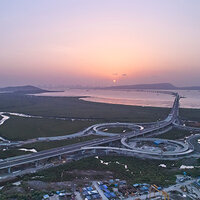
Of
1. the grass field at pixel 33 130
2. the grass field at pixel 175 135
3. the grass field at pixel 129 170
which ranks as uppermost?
the grass field at pixel 129 170

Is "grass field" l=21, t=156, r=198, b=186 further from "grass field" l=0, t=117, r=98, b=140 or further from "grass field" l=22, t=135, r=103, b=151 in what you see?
"grass field" l=0, t=117, r=98, b=140

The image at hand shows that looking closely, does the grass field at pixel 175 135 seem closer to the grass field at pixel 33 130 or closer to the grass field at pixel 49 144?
the grass field at pixel 49 144

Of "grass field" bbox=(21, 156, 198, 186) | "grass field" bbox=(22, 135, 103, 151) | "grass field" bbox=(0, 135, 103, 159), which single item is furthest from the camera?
"grass field" bbox=(22, 135, 103, 151)

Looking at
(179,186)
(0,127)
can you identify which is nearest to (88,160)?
(179,186)

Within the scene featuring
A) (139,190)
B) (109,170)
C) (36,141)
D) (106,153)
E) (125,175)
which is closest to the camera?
(139,190)

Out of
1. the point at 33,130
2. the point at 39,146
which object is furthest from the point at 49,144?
the point at 33,130

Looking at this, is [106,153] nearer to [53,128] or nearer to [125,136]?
[125,136]

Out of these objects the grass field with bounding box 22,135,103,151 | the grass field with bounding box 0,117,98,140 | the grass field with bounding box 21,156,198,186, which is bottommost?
the grass field with bounding box 0,117,98,140

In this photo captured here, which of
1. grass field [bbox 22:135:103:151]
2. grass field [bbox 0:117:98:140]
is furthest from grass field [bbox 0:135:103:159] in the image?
grass field [bbox 0:117:98:140]

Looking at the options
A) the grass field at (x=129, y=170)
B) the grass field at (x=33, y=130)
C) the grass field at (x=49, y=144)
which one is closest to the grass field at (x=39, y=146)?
the grass field at (x=49, y=144)

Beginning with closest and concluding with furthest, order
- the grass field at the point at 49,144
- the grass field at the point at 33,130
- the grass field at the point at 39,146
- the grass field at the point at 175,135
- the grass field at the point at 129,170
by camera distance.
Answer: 1. the grass field at the point at 129,170
2. the grass field at the point at 39,146
3. the grass field at the point at 49,144
4. the grass field at the point at 175,135
5. the grass field at the point at 33,130

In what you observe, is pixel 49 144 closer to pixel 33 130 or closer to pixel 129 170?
pixel 33 130
